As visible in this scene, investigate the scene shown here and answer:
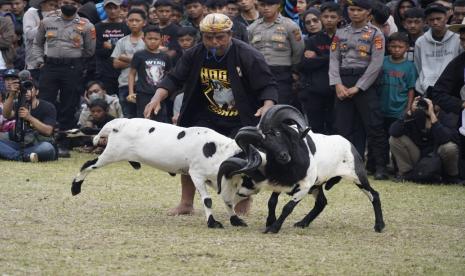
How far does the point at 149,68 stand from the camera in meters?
15.4

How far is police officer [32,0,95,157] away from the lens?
52.9 feet

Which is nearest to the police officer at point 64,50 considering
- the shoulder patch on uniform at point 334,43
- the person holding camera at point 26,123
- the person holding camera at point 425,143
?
the person holding camera at point 26,123

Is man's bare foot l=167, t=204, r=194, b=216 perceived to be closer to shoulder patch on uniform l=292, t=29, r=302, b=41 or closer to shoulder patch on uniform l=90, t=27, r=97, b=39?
shoulder patch on uniform l=292, t=29, r=302, b=41

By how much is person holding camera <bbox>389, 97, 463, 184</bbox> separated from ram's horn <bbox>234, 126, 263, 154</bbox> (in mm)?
4418

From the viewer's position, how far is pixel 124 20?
55.8 feet

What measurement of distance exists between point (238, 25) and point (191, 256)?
6.71 meters

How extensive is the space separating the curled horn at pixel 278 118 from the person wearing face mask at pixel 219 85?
0.63 metres

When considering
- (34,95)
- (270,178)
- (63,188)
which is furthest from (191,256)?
(34,95)

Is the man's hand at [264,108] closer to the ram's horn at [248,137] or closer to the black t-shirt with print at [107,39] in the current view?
the ram's horn at [248,137]

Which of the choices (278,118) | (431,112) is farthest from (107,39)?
(278,118)

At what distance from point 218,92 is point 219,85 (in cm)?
8

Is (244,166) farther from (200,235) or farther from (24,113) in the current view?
(24,113)

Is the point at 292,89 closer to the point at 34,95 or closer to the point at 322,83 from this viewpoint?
the point at 322,83

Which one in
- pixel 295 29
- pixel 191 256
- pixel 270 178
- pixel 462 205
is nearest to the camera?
pixel 191 256
